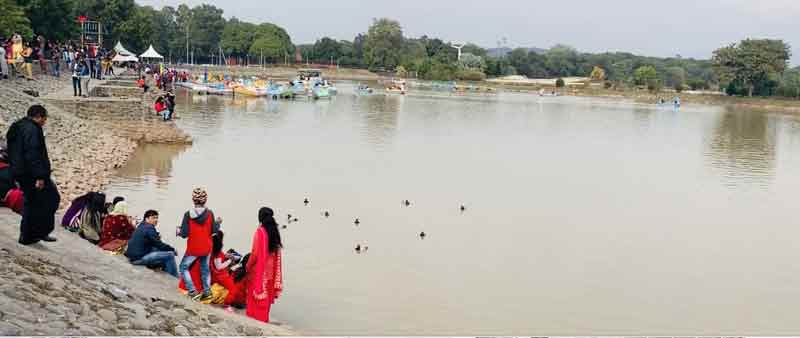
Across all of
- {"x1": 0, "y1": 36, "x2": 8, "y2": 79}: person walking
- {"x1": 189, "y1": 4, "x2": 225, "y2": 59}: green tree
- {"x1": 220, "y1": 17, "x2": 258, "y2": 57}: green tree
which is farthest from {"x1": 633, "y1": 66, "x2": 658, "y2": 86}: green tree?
{"x1": 0, "y1": 36, "x2": 8, "y2": 79}: person walking

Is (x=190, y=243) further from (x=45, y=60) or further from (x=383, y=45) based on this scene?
(x=383, y=45)

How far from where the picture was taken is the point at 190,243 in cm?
783

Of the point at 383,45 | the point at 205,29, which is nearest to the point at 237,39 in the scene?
the point at 205,29

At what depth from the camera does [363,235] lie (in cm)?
1355

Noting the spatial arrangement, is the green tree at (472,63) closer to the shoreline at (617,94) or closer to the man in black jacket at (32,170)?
the shoreline at (617,94)

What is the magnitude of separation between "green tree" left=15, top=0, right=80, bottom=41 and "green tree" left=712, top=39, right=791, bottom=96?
201 feet

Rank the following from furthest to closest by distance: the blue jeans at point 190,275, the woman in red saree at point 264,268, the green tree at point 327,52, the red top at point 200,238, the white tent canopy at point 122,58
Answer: the green tree at point 327,52, the white tent canopy at point 122,58, the blue jeans at point 190,275, the red top at point 200,238, the woman in red saree at point 264,268

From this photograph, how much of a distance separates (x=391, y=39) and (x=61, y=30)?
77.6 metres

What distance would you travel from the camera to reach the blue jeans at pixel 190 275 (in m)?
7.88

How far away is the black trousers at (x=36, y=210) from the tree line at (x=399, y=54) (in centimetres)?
4164

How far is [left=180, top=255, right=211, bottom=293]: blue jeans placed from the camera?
25.9ft

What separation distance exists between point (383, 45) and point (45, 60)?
84369mm

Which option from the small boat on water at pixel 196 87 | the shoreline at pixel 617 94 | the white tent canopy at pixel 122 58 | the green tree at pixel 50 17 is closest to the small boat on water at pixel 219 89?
the small boat on water at pixel 196 87

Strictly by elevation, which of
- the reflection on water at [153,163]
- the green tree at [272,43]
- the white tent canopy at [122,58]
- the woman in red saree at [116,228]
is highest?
the green tree at [272,43]
